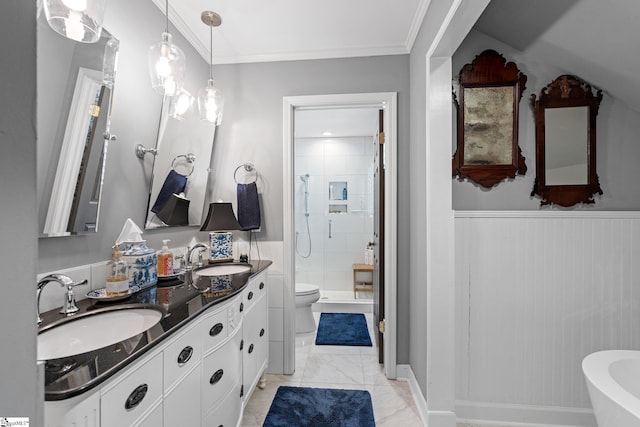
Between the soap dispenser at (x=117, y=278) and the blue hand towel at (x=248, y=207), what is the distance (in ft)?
3.18

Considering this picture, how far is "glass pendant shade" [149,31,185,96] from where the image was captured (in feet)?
4.55

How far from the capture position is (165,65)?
1.40 m

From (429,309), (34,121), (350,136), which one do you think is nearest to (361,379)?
(429,309)

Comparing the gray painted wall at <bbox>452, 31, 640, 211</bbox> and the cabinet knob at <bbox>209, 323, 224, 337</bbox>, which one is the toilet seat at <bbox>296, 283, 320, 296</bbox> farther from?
the gray painted wall at <bbox>452, 31, 640, 211</bbox>

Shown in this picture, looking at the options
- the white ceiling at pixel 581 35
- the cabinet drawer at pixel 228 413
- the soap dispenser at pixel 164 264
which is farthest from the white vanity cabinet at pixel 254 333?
the white ceiling at pixel 581 35

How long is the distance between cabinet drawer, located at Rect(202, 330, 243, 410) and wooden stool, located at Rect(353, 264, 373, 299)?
2.80m

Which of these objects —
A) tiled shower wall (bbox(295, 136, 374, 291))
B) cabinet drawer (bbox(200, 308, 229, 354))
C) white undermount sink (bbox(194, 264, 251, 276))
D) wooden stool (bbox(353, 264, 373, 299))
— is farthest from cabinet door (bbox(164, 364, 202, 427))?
tiled shower wall (bbox(295, 136, 374, 291))

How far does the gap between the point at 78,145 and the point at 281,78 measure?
1575 mm

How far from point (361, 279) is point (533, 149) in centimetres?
291

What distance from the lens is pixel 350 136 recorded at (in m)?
4.55

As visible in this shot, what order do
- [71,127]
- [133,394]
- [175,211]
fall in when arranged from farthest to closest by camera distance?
[175,211] → [71,127] → [133,394]

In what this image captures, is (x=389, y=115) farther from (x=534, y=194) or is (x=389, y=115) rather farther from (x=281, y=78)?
(x=534, y=194)

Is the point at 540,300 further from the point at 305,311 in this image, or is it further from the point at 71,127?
the point at 71,127


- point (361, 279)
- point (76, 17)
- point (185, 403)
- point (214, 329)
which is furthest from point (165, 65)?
point (361, 279)
